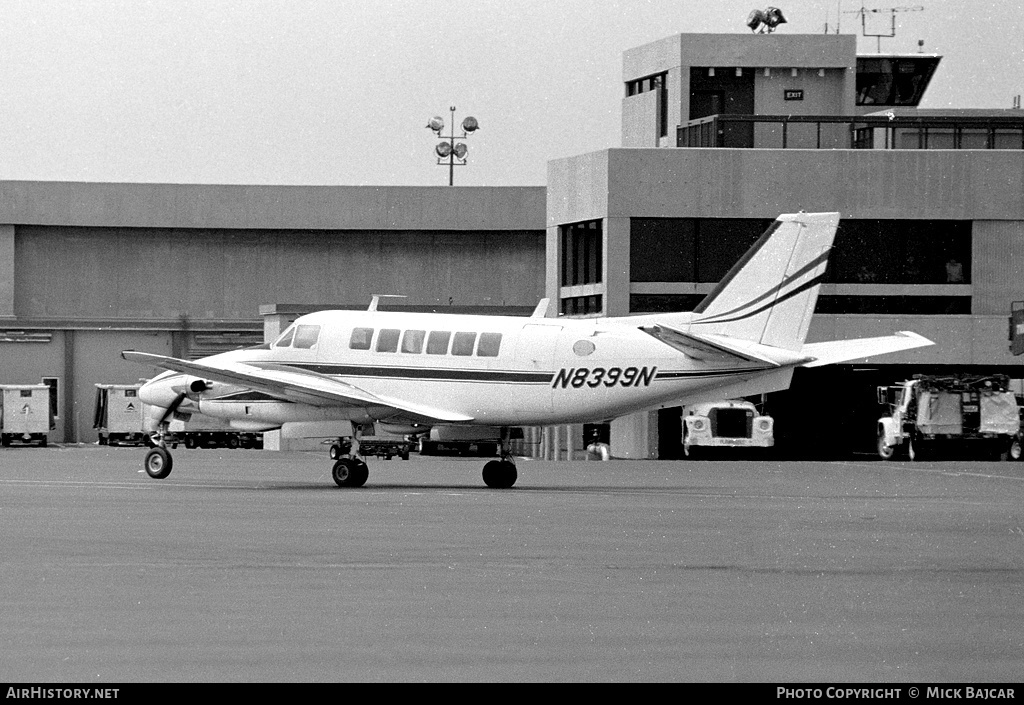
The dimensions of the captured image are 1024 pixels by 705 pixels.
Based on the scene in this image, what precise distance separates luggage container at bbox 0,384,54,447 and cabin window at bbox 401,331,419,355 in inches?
1443

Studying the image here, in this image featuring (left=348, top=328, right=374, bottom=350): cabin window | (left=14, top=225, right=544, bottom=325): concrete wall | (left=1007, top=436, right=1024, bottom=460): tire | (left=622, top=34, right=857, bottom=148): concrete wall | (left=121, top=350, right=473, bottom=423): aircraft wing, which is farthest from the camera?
(left=14, top=225, right=544, bottom=325): concrete wall

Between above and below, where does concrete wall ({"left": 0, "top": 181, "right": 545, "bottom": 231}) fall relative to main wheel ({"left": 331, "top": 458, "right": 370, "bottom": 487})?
above

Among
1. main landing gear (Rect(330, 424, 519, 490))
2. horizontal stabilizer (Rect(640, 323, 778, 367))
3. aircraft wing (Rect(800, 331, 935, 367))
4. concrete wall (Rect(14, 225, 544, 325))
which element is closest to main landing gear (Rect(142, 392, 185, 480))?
main landing gear (Rect(330, 424, 519, 490))

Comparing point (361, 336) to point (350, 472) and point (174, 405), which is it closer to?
point (350, 472)

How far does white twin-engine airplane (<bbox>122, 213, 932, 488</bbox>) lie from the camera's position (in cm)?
2991

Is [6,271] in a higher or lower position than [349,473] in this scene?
higher

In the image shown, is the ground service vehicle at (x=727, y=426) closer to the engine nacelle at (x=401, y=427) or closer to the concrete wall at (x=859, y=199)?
the concrete wall at (x=859, y=199)

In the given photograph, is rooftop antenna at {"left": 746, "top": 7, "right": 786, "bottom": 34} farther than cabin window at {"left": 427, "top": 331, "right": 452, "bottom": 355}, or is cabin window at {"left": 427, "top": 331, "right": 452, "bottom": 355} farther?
rooftop antenna at {"left": 746, "top": 7, "right": 786, "bottom": 34}

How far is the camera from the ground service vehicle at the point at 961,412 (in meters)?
47.8

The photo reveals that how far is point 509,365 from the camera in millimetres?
30391

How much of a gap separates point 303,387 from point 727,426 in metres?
20.8

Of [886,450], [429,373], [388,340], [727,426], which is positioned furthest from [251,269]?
[429,373]

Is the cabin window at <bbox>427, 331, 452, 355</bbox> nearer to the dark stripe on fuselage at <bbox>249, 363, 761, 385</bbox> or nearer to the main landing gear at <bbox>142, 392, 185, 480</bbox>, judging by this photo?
the dark stripe on fuselage at <bbox>249, 363, 761, 385</bbox>
